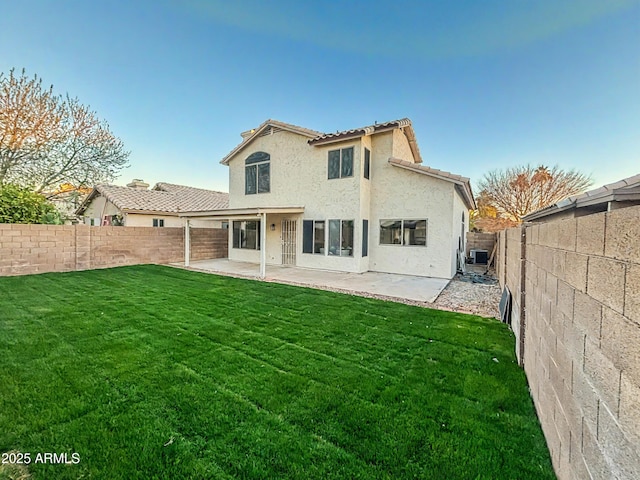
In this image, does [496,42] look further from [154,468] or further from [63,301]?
[63,301]

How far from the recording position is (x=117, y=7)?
11297 millimetres

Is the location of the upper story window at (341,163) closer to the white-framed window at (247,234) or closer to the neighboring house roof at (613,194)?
the white-framed window at (247,234)

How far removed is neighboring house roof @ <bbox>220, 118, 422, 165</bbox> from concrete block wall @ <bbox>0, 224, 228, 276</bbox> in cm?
540

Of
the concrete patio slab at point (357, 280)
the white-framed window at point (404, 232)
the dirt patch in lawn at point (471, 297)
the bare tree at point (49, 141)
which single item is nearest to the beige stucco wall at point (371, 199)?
the white-framed window at point (404, 232)

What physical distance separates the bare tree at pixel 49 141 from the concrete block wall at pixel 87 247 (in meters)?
8.59

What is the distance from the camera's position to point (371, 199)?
13328mm

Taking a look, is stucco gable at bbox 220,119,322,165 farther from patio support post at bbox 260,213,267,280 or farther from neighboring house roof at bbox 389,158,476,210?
patio support post at bbox 260,213,267,280

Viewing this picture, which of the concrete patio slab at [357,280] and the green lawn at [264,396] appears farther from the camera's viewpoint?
the concrete patio slab at [357,280]

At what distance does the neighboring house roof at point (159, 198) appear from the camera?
19.8 m

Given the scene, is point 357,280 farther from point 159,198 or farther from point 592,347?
point 159,198

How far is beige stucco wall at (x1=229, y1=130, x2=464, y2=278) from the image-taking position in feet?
38.9

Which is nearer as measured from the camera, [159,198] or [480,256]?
[480,256]

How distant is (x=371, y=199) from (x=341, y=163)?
6.95 feet

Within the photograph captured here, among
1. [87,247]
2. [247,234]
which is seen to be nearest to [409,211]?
[247,234]
